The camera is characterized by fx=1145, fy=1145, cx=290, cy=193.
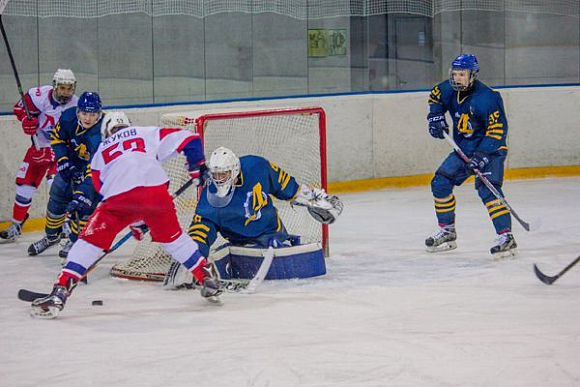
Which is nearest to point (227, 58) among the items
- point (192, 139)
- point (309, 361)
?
point (192, 139)

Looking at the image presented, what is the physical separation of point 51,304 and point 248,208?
1.09m

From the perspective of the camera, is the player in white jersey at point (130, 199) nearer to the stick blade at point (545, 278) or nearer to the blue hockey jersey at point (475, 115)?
the stick blade at point (545, 278)

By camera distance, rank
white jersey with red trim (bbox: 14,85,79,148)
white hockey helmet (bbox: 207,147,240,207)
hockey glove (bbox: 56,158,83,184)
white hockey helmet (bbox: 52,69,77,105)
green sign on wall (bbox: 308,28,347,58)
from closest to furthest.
→ white hockey helmet (bbox: 207,147,240,207) → hockey glove (bbox: 56,158,83,184) → white hockey helmet (bbox: 52,69,77,105) → white jersey with red trim (bbox: 14,85,79,148) → green sign on wall (bbox: 308,28,347,58)

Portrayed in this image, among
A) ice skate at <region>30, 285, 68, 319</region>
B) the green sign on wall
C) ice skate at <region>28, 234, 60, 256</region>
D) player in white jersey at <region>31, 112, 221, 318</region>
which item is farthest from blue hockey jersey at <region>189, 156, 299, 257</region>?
the green sign on wall

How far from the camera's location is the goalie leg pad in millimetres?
5383

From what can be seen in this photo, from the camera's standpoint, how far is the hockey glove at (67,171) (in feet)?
19.4

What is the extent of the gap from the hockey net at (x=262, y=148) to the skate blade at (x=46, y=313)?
36.0 inches

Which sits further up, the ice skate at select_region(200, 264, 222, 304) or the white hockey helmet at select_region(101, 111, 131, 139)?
the white hockey helmet at select_region(101, 111, 131, 139)

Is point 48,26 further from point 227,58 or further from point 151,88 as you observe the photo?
point 227,58

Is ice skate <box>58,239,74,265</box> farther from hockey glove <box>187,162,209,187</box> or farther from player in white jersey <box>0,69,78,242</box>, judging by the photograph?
hockey glove <box>187,162,209,187</box>

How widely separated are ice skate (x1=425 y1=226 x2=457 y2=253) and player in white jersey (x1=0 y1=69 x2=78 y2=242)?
2.10 metres

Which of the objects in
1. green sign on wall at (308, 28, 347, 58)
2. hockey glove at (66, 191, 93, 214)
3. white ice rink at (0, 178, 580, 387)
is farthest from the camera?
green sign on wall at (308, 28, 347, 58)

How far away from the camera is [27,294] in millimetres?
4855

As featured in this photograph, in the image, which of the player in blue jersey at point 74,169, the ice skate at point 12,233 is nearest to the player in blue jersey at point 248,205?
the player in blue jersey at point 74,169
